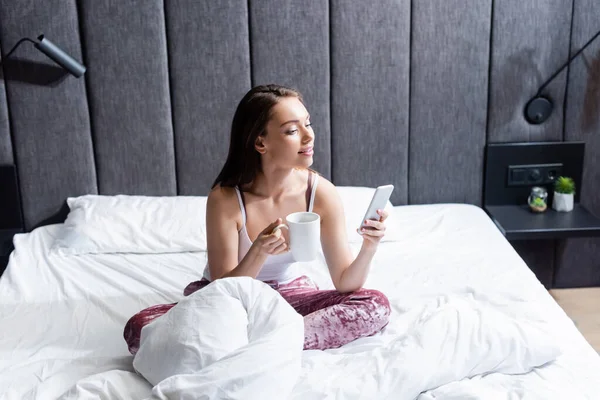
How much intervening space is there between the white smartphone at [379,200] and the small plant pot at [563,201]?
1.25m

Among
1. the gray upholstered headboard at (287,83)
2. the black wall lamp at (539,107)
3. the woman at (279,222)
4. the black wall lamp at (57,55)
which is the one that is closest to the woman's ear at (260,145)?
the woman at (279,222)

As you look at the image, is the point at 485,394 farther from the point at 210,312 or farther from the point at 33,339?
the point at 33,339

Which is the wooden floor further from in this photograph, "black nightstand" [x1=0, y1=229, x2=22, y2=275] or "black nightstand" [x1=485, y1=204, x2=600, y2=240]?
"black nightstand" [x1=0, y1=229, x2=22, y2=275]

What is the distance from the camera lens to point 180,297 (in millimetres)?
2012

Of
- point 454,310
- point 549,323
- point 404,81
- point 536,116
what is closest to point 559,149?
point 536,116

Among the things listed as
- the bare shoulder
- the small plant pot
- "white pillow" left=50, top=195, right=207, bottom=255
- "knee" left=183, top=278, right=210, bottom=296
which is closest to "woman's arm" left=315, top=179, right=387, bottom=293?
the bare shoulder

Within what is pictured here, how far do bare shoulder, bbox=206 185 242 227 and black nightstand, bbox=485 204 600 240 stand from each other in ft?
3.56

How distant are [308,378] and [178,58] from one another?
151 centimetres

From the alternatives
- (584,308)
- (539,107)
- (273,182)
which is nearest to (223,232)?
(273,182)

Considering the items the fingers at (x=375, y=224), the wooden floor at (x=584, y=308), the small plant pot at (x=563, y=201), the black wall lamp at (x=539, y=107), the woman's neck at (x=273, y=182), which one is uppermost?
the black wall lamp at (x=539, y=107)

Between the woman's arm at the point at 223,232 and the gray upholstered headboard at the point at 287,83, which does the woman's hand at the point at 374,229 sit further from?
the gray upholstered headboard at the point at 287,83

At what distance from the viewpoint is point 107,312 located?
1.92 metres

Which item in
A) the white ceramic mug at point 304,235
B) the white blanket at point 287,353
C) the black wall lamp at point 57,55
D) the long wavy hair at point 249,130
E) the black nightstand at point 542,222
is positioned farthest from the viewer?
the black nightstand at point 542,222

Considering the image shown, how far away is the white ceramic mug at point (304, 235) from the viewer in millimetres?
1475
